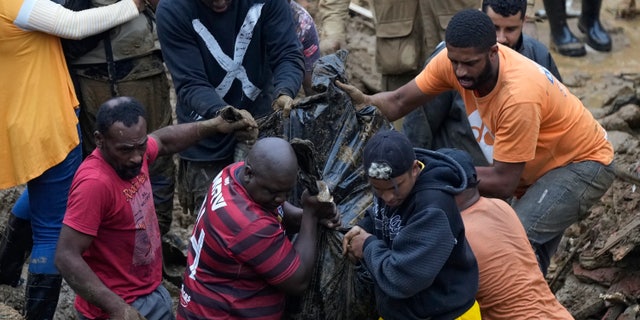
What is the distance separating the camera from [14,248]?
204 inches

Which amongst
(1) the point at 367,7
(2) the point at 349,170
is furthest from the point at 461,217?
Result: (1) the point at 367,7

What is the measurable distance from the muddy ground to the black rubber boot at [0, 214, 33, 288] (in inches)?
3.2

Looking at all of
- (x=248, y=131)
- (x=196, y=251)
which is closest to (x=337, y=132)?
(x=248, y=131)

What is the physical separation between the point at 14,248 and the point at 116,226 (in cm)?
147

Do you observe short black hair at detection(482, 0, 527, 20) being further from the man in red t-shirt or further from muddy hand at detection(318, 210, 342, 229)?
the man in red t-shirt

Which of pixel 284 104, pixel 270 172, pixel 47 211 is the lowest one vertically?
pixel 47 211

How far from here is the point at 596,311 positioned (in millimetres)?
5434

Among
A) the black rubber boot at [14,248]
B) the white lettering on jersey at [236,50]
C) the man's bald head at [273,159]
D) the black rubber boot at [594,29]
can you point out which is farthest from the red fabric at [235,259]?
the black rubber boot at [594,29]

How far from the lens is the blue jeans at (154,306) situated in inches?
161

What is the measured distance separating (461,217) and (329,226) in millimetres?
→ 539

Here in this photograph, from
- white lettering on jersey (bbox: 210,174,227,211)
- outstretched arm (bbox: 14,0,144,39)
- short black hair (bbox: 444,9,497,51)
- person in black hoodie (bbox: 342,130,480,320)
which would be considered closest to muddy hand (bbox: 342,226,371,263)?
person in black hoodie (bbox: 342,130,480,320)

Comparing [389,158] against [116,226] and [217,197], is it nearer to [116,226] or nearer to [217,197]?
[217,197]

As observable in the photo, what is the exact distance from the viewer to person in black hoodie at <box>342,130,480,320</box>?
11.4 ft

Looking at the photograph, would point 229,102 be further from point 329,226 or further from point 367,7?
point 367,7
